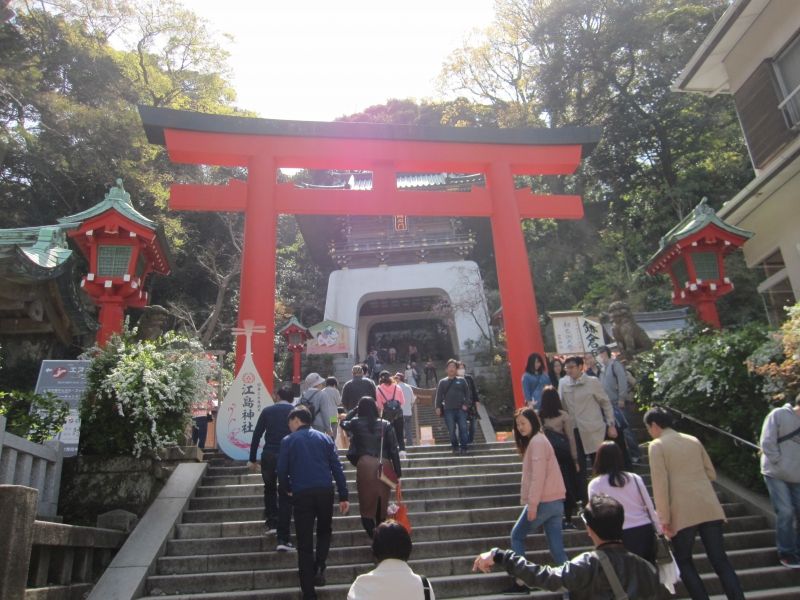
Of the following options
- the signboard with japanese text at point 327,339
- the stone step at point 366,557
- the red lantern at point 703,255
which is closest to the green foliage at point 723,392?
the stone step at point 366,557

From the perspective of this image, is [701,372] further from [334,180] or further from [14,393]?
[334,180]

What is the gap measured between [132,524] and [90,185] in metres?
15.8

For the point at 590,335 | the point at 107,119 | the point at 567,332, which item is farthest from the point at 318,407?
the point at 107,119

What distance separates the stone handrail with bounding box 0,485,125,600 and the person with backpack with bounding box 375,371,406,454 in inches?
138

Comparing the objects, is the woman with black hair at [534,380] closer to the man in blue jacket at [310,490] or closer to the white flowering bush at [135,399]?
the man in blue jacket at [310,490]

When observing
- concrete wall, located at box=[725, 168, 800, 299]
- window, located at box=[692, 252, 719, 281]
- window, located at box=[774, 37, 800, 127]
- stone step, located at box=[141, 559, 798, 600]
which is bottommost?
stone step, located at box=[141, 559, 798, 600]

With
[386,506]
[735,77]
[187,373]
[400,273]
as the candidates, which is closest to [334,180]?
[400,273]

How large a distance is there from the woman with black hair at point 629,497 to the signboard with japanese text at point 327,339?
14997mm

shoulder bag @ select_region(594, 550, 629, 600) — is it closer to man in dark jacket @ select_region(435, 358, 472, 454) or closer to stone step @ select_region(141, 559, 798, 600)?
stone step @ select_region(141, 559, 798, 600)

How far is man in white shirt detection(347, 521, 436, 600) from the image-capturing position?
2418 millimetres

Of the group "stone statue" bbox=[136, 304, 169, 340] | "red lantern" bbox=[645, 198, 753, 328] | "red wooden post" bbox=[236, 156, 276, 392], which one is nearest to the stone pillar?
"red wooden post" bbox=[236, 156, 276, 392]

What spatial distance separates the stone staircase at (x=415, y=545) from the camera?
462 cm

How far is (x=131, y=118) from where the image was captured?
17891 millimetres

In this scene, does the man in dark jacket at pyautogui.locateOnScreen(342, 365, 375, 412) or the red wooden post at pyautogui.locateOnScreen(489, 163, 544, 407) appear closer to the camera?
the man in dark jacket at pyautogui.locateOnScreen(342, 365, 375, 412)
